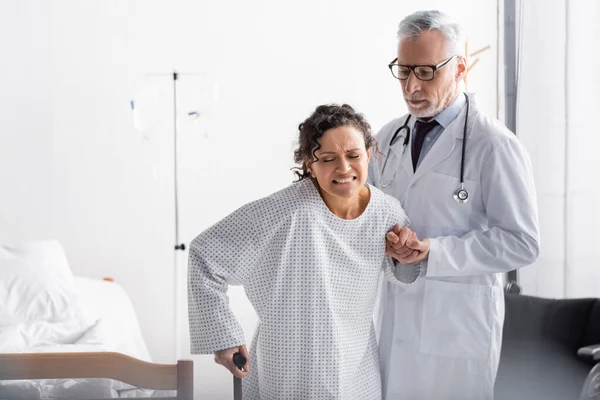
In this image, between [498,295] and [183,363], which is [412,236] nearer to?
[498,295]

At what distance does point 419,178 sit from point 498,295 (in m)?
0.32

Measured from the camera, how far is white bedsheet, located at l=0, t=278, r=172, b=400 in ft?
6.27

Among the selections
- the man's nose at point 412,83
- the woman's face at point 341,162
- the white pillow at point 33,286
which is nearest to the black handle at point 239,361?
the woman's face at point 341,162

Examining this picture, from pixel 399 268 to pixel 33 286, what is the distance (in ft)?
5.51

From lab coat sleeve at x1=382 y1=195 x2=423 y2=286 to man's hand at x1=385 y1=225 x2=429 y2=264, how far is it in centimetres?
3

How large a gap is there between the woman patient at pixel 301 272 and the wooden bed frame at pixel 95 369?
164 mm

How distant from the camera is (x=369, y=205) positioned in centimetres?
150

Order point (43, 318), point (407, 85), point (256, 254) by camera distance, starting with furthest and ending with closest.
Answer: point (43, 318)
point (407, 85)
point (256, 254)

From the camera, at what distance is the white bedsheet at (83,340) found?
191 centimetres

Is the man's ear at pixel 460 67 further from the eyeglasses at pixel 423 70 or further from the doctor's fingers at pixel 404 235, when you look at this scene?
the doctor's fingers at pixel 404 235

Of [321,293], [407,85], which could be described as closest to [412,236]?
[321,293]

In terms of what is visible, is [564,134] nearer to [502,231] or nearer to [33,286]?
[502,231]

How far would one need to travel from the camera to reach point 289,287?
1.43m

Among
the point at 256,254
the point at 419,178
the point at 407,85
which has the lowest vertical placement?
the point at 256,254
